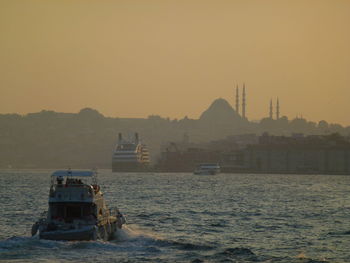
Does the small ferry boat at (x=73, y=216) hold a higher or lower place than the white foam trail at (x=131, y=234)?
higher

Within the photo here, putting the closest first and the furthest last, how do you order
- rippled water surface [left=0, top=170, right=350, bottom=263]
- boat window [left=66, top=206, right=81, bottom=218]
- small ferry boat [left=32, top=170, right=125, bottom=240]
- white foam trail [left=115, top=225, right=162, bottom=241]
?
rippled water surface [left=0, top=170, right=350, bottom=263] → small ferry boat [left=32, top=170, right=125, bottom=240] → boat window [left=66, top=206, right=81, bottom=218] → white foam trail [left=115, top=225, right=162, bottom=241]

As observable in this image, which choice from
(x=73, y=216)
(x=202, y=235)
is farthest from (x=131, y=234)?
(x=73, y=216)

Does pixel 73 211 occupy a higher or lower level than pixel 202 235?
higher

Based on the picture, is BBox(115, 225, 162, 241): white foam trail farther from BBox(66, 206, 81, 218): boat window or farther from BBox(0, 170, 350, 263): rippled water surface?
BBox(66, 206, 81, 218): boat window

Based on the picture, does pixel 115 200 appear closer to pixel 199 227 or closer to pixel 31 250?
pixel 199 227

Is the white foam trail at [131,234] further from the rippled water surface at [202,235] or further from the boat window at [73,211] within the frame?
the boat window at [73,211]

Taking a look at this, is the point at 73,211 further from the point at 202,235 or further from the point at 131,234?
the point at 202,235

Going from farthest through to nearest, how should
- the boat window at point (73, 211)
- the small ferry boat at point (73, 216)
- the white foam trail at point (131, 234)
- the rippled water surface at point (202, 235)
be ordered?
the white foam trail at point (131, 234)
the boat window at point (73, 211)
the small ferry boat at point (73, 216)
the rippled water surface at point (202, 235)

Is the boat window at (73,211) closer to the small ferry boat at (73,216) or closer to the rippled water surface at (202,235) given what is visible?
the small ferry boat at (73,216)

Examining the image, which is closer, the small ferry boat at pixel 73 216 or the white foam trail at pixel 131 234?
the small ferry boat at pixel 73 216

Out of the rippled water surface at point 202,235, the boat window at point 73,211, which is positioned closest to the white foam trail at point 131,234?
the rippled water surface at point 202,235

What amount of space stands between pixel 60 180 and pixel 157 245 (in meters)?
6.06

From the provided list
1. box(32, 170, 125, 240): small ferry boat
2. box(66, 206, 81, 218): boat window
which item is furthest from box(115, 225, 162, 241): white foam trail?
box(66, 206, 81, 218): boat window

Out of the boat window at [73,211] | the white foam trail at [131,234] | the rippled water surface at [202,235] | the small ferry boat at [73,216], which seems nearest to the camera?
the rippled water surface at [202,235]
